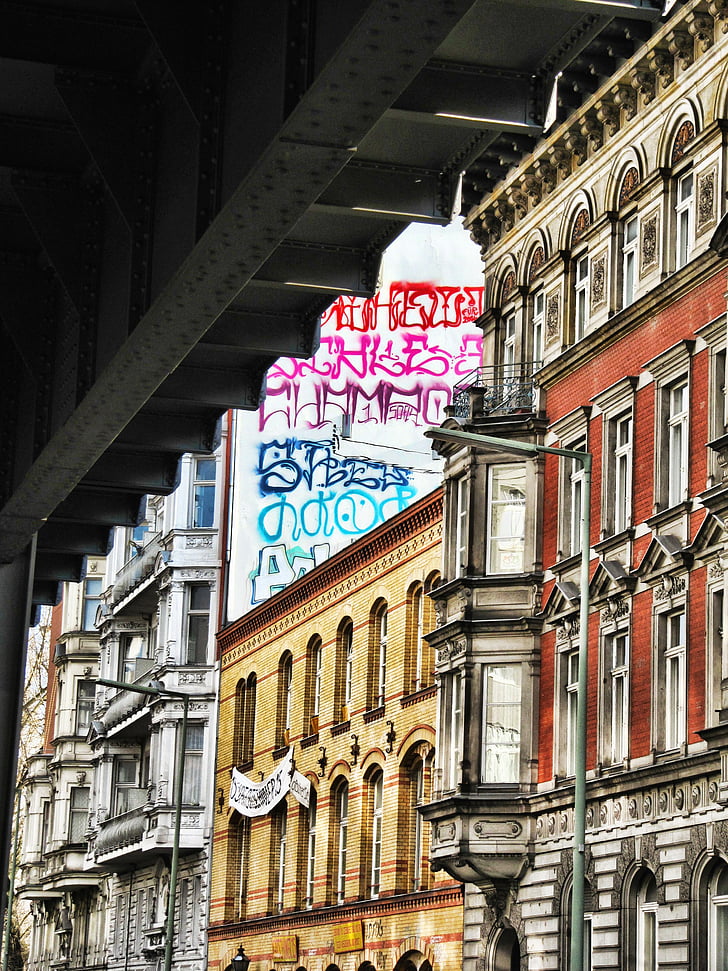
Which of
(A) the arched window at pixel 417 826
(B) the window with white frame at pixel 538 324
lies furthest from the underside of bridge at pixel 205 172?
(A) the arched window at pixel 417 826

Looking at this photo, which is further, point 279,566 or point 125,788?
point 125,788

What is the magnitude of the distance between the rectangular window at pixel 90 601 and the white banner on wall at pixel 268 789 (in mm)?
26642

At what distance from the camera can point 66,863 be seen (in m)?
76.4

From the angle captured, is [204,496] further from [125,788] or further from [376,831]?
[376,831]

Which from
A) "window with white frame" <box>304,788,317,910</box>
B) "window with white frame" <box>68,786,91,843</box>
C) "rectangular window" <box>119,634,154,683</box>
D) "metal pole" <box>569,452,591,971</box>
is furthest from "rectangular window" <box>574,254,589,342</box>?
"window with white frame" <box>68,786,91,843</box>

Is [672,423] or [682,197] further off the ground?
[682,197]

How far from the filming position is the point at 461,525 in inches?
1522

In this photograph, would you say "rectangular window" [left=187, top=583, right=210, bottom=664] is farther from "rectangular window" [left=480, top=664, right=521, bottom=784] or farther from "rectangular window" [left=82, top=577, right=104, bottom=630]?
"rectangular window" [left=480, top=664, right=521, bottom=784]

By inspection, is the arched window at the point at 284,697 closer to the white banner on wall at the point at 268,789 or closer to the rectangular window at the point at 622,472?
the white banner on wall at the point at 268,789

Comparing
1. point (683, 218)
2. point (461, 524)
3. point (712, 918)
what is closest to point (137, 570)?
point (461, 524)

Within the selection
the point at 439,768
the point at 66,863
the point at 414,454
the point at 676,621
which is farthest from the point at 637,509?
the point at 66,863

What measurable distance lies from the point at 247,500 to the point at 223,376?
163ft

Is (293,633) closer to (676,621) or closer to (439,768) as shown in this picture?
(439,768)

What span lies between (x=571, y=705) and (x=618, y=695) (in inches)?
84.0
